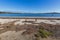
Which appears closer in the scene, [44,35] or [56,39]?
[56,39]

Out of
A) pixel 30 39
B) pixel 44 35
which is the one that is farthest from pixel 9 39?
pixel 44 35

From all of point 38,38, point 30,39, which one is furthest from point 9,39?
point 38,38

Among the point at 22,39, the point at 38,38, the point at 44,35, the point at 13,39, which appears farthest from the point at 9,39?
the point at 44,35

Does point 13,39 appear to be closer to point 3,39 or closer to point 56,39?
point 3,39

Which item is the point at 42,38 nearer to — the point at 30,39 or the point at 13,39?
the point at 30,39

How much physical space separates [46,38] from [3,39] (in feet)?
15.7

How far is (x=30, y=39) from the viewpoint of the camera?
13305 millimetres

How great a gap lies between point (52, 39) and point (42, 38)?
1127 mm

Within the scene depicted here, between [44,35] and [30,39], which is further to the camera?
[44,35]

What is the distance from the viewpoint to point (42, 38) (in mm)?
13672

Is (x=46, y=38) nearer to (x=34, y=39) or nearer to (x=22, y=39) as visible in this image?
(x=34, y=39)

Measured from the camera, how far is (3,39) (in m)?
13.5

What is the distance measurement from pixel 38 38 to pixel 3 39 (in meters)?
3.86

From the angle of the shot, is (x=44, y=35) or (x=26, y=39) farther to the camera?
(x=44, y=35)
